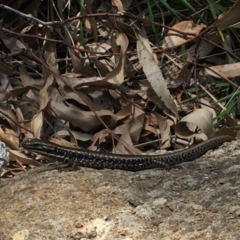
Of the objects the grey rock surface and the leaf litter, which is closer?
the grey rock surface

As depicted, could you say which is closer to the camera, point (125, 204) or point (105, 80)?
point (125, 204)

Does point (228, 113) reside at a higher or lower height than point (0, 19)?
lower

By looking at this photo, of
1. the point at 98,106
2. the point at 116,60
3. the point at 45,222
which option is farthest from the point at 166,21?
the point at 45,222

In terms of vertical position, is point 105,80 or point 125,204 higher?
point 125,204

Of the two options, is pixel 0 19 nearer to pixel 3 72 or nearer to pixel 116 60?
pixel 3 72
